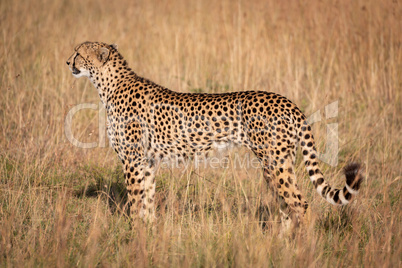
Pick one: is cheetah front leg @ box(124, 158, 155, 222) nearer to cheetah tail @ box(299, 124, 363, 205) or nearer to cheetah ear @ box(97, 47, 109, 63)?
cheetah ear @ box(97, 47, 109, 63)

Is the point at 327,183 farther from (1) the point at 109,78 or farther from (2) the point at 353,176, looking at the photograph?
(1) the point at 109,78

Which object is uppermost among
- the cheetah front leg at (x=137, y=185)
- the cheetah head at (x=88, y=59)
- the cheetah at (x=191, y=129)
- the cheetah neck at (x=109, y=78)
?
the cheetah head at (x=88, y=59)

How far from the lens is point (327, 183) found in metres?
3.68

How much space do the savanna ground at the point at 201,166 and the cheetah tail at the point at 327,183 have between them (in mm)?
240

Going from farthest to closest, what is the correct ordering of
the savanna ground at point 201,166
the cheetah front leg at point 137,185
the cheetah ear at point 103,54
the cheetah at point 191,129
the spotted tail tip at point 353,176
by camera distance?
the cheetah ear at point 103,54
the cheetah front leg at point 137,185
the cheetah at point 191,129
the savanna ground at point 201,166
the spotted tail tip at point 353,176

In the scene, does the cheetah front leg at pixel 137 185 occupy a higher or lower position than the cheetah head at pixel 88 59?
lower

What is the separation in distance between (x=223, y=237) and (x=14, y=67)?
4983 mm

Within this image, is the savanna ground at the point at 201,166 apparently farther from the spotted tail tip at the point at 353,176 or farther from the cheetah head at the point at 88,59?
the cheetah head at the point at 88,59

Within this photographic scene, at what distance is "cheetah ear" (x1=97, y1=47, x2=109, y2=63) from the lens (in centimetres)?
444

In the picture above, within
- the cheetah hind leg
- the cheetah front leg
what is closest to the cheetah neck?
the cheetah front leg

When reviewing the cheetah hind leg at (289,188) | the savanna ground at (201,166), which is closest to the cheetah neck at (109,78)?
the savanna ground at (201,166)

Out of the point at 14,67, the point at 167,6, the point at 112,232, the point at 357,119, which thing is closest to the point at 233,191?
the point at 112,232

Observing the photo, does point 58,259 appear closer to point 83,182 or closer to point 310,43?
point 83,182

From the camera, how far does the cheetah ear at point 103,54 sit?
4441mm
